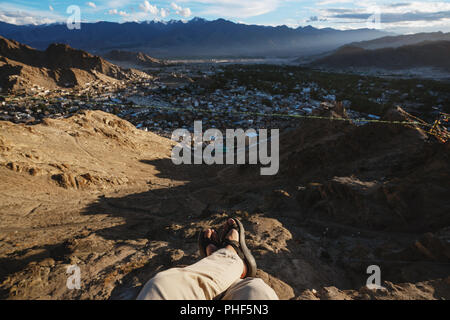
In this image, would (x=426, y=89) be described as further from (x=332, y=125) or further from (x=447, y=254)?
(x=447, y=254)

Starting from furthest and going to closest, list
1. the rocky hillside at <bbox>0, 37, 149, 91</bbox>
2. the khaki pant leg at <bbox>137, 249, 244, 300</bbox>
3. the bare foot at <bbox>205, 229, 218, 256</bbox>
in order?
the rocky hillside at <bbox>0, 37, 149, 91</bbox>, the bare foot at <bbox>205, 229, 218, 256</bbox>, the khaki pant leg at <bbox>137, 249, 244, 300</bbox>

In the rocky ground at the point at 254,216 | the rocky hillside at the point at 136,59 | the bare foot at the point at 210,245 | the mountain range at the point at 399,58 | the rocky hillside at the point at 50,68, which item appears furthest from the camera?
the rocky hillside at the point at 136,59

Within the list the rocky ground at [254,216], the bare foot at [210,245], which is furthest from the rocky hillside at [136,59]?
the bare foot at [210,245]

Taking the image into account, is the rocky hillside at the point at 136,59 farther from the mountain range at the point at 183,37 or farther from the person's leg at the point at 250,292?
the mountain range at the point at 183,37

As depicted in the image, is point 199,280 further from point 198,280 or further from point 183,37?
point 183,37

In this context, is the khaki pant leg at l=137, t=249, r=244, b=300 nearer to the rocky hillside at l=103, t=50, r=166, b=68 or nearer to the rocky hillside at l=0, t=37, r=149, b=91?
the rocky hillside at l=0, t=37, r=149, b=91

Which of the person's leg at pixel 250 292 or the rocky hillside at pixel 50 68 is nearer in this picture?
the person's leg at pixel 250 292

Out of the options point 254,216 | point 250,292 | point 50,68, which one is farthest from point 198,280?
point 50,68

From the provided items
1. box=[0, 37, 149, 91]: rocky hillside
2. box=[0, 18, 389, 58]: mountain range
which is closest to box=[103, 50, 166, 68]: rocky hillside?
box=[0, 37, 149, 91]: rocky hillside
